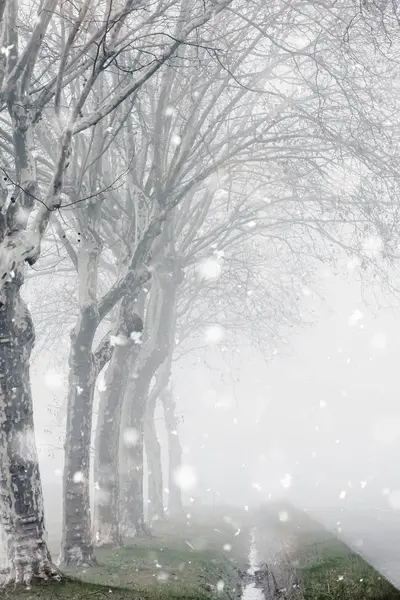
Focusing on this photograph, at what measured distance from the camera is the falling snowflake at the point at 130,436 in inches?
770

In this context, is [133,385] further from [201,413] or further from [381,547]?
[201,413]

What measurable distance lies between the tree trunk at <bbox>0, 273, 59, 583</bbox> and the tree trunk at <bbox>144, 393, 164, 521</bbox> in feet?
50.4

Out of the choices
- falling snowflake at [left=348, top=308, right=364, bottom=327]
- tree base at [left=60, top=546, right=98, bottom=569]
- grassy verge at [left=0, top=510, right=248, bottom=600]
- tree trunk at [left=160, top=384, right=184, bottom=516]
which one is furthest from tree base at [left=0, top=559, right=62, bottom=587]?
falling snowflake at [left=348, top=308, right=364, bottom=327]

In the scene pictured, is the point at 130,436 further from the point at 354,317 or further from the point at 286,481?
the point at 354,317

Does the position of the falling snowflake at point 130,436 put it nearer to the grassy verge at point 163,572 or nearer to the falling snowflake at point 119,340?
the grassy verge at point 163,572

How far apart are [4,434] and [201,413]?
6781cm

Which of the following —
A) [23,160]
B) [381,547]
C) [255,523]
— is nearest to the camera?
[23,160]

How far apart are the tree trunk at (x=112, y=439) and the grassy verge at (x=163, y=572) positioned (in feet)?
2.15

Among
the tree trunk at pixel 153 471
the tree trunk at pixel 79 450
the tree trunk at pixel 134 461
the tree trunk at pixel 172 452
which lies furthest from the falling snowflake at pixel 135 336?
the tree trunk at pixel 172 452

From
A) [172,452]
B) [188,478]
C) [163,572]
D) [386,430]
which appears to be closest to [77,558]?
[163,572]

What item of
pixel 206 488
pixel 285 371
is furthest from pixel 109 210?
pixel 285 371

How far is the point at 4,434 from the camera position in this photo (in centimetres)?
1030

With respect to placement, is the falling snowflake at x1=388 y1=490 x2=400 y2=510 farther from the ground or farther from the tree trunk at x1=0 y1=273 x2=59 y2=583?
the tree trunk at x1=0 y1=273 x2=59 y2=583

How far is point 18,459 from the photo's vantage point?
1027 centimetres
